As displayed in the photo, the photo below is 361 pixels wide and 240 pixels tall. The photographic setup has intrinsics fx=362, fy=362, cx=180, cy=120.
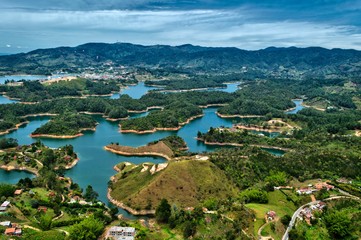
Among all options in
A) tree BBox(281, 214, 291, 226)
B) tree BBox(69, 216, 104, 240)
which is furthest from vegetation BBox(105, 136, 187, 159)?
tree BBox(281, 214, 291, 226)

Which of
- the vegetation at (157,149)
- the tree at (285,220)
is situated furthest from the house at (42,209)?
the vegetation at (157,149)

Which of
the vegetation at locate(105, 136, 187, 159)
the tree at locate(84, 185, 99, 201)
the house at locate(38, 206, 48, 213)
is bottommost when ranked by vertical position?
the vegetation at locate(105, 136, 187, 159)

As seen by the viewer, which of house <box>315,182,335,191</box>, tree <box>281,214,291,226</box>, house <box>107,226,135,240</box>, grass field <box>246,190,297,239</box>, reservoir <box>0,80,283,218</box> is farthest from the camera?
reservoir <box>0,80,283,218</box>

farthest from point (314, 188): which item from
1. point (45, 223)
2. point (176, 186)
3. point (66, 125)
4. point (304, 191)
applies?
point (66, 125)

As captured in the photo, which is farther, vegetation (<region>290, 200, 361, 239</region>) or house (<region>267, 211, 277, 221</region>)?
house (<region>267, 211, 277, 221</region>)

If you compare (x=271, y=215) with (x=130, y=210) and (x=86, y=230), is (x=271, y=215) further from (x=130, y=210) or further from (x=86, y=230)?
(x=86, y=230)

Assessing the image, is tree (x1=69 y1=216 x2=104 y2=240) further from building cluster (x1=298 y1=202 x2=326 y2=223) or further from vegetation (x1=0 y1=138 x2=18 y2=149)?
vegetation (x1=0 y1=138 x2=18 y2=149)
